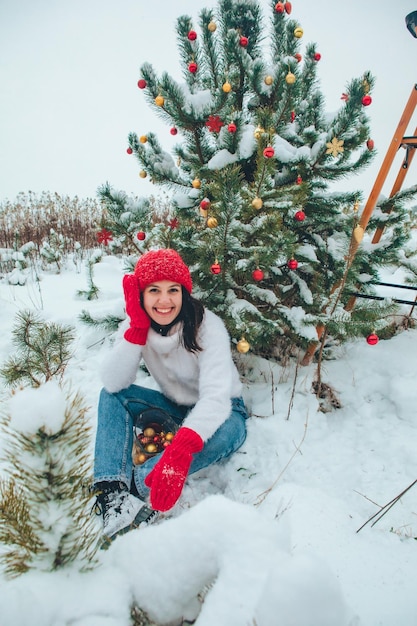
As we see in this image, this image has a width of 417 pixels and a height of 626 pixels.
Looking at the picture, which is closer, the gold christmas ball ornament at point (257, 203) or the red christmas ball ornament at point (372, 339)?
the gold christmas ball ornament at point (257, 203)

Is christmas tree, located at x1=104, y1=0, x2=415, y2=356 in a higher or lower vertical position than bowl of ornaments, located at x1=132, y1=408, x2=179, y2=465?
higher

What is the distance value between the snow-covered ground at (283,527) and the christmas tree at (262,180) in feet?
1.67

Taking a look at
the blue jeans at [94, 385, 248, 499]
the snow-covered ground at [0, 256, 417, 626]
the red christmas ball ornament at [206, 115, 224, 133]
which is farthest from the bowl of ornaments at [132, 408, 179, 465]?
the red christmas ball ornament at [206, 115, 224, 133]

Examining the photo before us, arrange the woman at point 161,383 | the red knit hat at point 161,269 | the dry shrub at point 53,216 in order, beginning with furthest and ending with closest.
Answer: the dry shrub at point 53,216 < the red knit hat at point 161,269 < the woman at point 161,383

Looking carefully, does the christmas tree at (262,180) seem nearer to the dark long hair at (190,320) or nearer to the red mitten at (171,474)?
the dark long hair at (190,320)

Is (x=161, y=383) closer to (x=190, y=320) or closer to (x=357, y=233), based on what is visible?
(x=190, y=320)

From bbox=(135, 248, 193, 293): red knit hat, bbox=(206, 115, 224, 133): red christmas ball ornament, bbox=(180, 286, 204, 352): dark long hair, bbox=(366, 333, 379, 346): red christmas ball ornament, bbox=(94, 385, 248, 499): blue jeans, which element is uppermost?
bbox=(206, 115, 224, 133): red christmas ball ornament

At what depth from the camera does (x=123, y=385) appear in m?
1.94

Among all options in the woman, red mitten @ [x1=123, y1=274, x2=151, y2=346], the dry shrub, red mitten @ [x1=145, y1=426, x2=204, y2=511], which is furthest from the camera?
the dry shrub

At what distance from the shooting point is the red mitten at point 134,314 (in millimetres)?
1845

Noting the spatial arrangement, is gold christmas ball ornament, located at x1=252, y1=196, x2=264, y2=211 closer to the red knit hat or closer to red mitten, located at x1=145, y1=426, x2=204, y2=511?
the red knit hat

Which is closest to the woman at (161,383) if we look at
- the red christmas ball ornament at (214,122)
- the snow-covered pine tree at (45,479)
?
the red christmas ball ornament at (214,122)

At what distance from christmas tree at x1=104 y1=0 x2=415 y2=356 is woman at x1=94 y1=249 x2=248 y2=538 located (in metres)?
0.24

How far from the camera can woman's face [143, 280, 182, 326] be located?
5.91 ft
